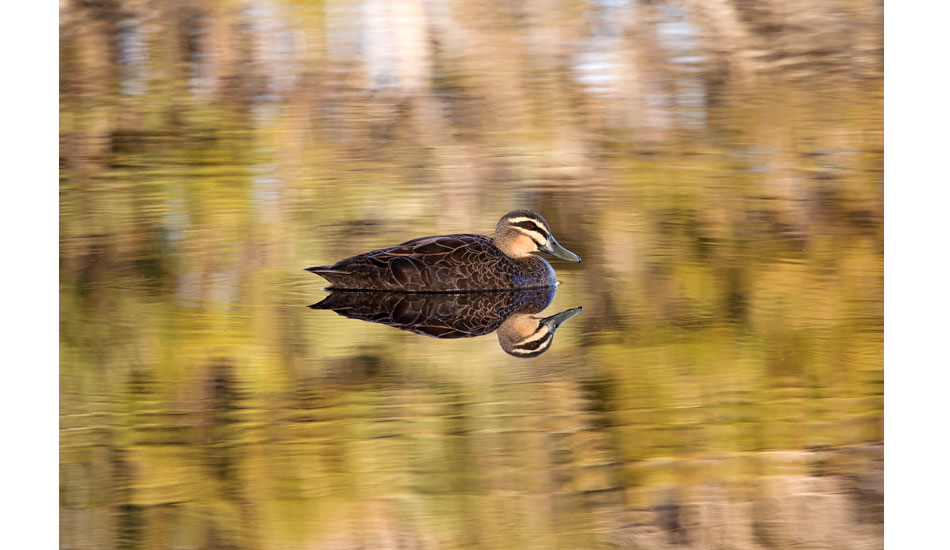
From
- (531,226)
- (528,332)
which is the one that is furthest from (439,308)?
(531,226)

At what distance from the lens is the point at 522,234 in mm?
2961

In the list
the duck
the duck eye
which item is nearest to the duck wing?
the duck

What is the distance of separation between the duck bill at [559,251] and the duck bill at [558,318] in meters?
0.29

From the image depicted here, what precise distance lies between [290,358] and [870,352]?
170cm

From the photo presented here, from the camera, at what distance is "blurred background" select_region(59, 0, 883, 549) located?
7.82 ft

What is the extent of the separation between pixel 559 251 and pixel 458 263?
0.39m

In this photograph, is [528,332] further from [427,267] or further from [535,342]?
[427,267]

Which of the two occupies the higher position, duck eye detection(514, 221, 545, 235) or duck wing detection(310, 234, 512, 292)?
duck eye detection(514, 221, 545, 235)

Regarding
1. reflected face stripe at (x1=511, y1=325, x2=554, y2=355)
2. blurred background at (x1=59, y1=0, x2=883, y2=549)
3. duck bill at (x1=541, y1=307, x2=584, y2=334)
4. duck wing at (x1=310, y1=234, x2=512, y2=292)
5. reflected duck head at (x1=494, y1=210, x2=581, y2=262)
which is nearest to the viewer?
blurred background at (x1=59, y1=0, x2=883, y2=549)

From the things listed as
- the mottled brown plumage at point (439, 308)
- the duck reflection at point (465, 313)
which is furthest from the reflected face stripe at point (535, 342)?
the mottled brown plumage at point (439, 308)

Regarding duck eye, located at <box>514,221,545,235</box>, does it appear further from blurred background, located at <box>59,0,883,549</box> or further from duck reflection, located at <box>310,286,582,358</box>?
duck reflection, located at <box>310,286,582,358</box>

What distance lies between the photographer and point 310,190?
3.01 m

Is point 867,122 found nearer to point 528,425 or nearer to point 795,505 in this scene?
point 795,505

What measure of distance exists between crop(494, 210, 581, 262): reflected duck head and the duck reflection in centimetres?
14
